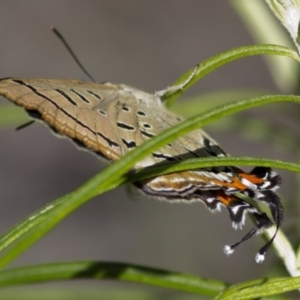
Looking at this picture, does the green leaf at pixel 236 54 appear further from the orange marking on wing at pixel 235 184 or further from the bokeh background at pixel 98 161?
the bokeh background at pixel 98 161

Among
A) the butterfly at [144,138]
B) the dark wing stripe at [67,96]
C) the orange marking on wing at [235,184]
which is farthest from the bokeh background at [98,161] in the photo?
the orange marking on wing at [235,184]

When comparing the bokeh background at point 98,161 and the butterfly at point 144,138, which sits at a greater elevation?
the bokeh background at point 98,161

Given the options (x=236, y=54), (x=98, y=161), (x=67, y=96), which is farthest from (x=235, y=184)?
(x=98, y=161)

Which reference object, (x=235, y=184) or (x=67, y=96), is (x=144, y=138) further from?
(x=235, y=184)

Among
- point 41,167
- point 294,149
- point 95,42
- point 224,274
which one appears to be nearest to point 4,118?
point 294,149

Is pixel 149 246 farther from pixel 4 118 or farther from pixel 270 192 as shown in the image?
pixel 270 192

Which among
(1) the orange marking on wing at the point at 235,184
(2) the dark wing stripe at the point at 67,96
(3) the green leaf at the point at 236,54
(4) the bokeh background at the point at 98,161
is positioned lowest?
(1) the orange marking on wing at the point at 235,184

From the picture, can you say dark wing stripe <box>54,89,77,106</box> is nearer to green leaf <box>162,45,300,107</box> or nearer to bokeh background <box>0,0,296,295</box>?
green leaf <box>162,45,300,107</box>
